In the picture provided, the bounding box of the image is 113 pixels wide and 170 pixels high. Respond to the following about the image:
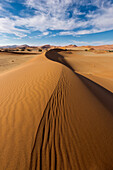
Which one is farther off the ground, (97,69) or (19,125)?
(97,69)

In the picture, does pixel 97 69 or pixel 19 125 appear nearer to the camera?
pixel 19 125

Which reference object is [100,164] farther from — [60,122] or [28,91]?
[28,91]

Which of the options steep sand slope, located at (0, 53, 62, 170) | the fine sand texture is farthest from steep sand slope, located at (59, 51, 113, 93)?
the fine sand texture

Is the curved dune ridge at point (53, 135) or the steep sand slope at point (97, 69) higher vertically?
the steep sand slope at point (97, 69)

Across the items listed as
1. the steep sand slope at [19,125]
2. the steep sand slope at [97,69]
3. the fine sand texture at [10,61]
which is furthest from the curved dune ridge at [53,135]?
the fine sand texture at [10,61]

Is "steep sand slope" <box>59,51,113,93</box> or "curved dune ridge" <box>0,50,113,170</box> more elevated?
"steep sand slope" <box>59,51,113,93</box>

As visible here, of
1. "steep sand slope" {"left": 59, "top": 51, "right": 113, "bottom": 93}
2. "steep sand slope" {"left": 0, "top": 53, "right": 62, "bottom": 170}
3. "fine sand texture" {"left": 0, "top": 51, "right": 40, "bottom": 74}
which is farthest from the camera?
"fine sand texture" {"left": 0, "top": 51, "right": 40, "bottom": 74}

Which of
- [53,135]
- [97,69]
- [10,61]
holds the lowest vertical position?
[53,135]

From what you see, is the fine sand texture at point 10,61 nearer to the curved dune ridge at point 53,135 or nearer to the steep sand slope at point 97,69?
the steep sand slope at point 97,69

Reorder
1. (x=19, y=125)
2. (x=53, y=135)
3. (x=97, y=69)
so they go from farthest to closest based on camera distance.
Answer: (x=97, y=69) → (x=19, y=125) → (x=53, y=135)

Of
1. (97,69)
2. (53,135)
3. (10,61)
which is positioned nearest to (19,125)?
(53,135)

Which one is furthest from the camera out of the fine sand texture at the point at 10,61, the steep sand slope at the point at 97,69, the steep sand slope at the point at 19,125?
the fine sand texture at the point at 10,61

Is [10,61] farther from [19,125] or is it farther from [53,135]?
[53,135]

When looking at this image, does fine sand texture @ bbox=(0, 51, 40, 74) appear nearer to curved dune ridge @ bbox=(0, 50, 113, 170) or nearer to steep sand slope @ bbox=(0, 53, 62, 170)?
steep sand slope @ bbox=(0, 53, 62, 170)
